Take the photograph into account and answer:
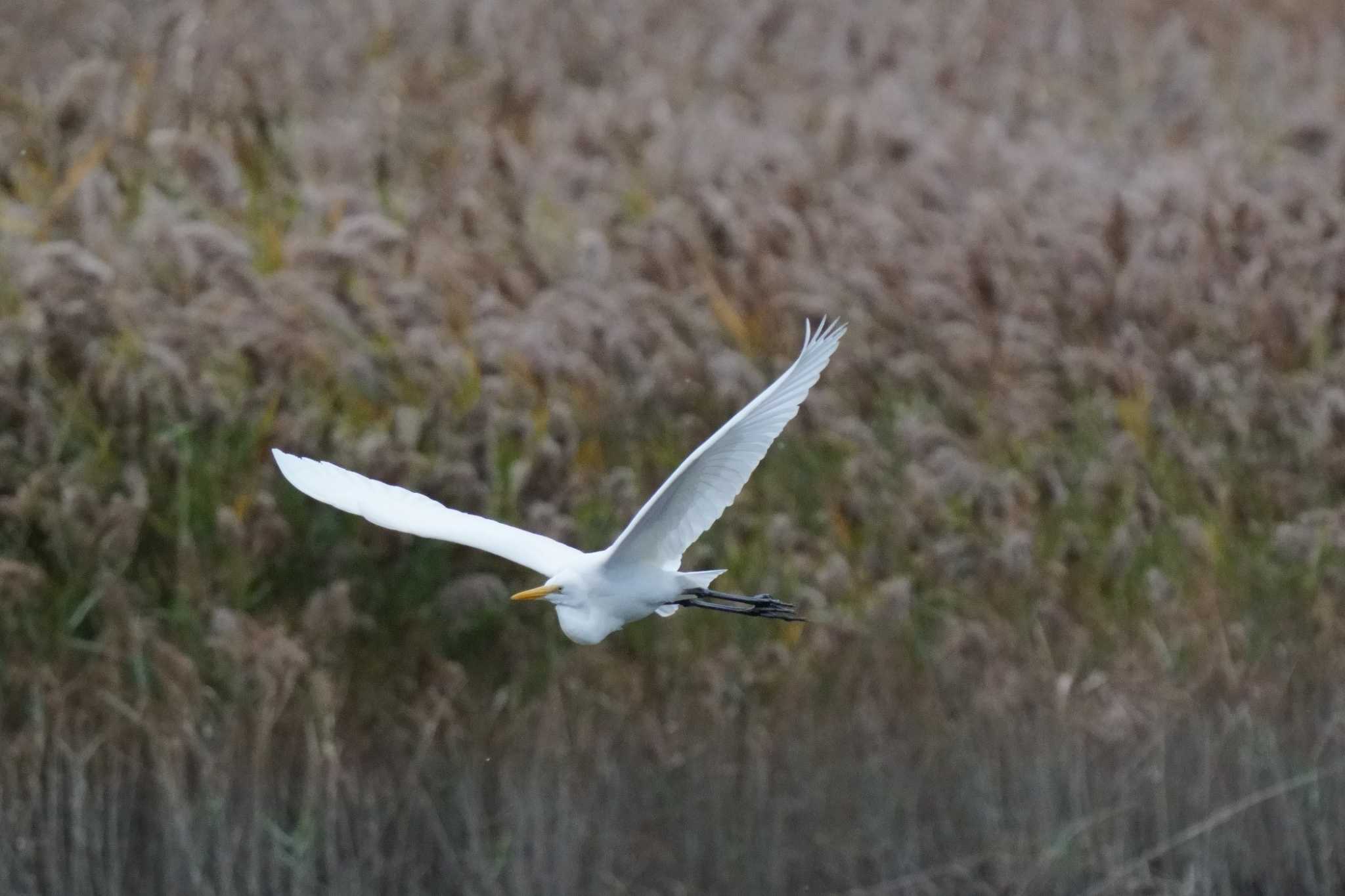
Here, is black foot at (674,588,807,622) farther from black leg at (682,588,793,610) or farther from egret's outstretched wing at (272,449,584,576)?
egret's outstretched wing at (272,449,584,576)

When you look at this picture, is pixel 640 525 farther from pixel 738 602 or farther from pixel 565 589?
pixel 738 602

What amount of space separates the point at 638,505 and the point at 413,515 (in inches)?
46.7

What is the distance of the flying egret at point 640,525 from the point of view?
3.15 metres

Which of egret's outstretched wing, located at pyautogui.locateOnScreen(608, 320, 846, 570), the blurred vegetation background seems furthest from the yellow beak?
the blurred vegetation background

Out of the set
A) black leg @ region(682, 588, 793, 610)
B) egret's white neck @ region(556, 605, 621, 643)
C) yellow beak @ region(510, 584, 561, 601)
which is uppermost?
black leg @ region(682, 588, 793, 610)

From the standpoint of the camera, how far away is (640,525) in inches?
124

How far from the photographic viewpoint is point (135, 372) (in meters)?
4.81

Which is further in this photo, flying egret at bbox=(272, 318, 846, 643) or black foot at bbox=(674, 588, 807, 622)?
black foot at bbox=(674, 588, 807, 622)

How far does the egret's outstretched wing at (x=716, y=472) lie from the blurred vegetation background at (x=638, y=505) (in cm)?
96

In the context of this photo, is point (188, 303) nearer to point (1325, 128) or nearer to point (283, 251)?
point (283, 251)

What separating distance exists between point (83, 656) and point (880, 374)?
7.18ft

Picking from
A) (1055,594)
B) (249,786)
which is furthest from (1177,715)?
(249,786)

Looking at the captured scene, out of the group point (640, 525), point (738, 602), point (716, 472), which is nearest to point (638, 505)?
point (738, 602)

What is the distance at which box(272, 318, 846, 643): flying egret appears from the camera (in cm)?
315
